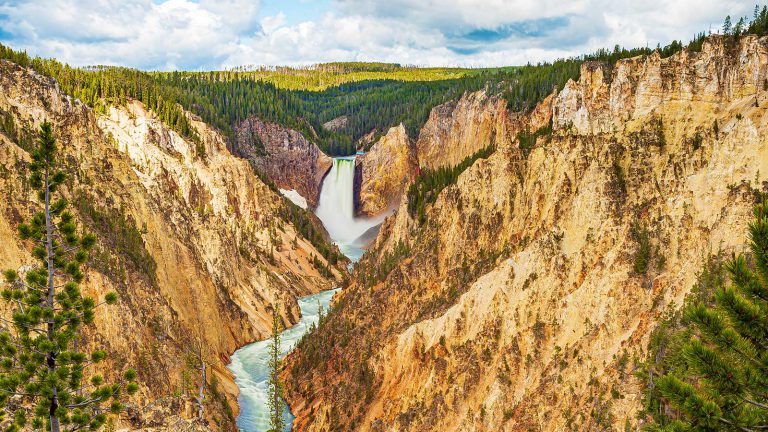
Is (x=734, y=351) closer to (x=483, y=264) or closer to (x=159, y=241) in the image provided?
(x=483, y=264)

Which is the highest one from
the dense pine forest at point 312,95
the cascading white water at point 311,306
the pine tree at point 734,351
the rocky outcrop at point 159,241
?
the dense pine forest at point 312,95

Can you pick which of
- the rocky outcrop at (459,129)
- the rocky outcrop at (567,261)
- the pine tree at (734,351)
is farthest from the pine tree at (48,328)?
the rocky outcrop at (459,129)

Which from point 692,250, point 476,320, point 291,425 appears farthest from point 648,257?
point 291,425

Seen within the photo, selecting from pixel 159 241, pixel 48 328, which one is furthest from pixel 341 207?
pixel 48 328

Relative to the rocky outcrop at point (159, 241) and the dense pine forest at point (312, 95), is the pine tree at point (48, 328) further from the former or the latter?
the dense pine forest at point (312, 95)

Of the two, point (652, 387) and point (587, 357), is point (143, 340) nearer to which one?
point (587, 357)

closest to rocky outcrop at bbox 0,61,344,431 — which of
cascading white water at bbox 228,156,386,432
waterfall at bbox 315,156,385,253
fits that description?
cascading white water at bbox 228,156,386,432
